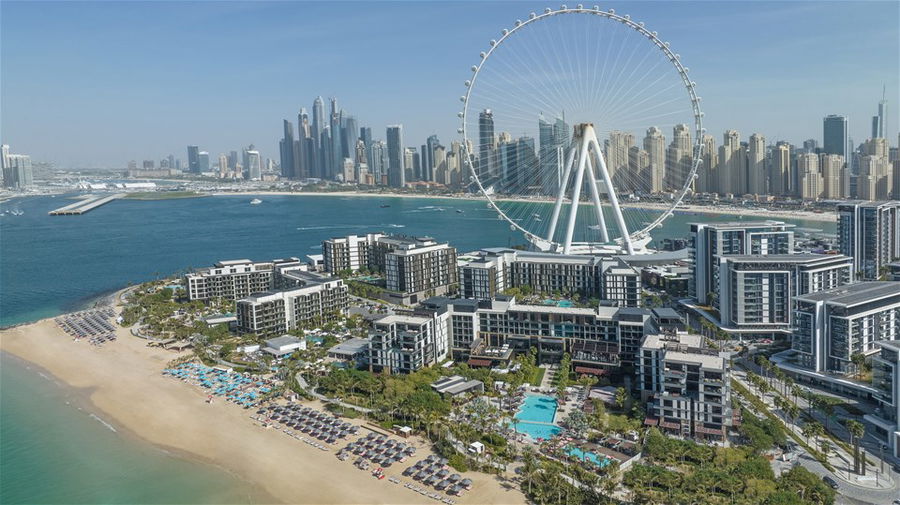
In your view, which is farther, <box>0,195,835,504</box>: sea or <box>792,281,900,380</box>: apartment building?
<box>792,281,900,380</box>: apartment building

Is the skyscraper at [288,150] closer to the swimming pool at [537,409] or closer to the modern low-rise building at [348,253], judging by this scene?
the modern low-rise building at [348,253]

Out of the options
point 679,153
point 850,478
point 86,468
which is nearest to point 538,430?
point 850,478

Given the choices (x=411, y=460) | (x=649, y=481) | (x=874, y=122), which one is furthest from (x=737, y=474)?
(x=874, y=122)

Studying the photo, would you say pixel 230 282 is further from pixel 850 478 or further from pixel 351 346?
pixel 850 478

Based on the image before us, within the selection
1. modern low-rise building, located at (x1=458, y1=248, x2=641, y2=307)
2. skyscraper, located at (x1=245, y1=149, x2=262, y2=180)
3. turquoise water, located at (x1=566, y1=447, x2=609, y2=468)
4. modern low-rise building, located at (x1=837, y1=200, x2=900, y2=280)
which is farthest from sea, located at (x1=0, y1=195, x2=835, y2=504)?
skyscraper, located at (x1=245, y1=149, x2=262, y2=180)

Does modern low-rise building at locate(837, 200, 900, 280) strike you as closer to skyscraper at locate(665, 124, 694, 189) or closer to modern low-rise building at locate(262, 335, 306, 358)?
modern low-rise building at locate(262, 335, 306, 358)

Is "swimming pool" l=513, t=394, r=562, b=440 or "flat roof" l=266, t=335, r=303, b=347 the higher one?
"flat roof" l=266, t=335, r=303, b=347
